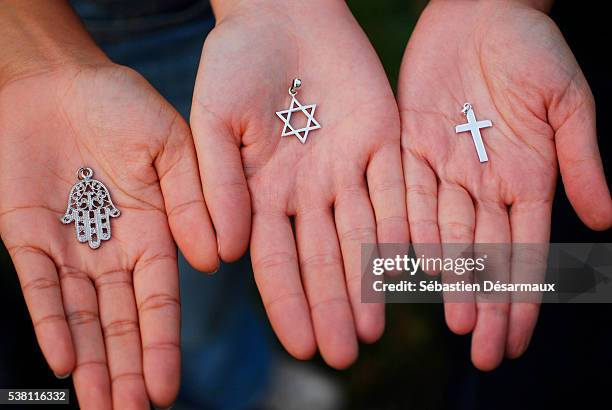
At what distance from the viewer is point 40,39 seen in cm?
336

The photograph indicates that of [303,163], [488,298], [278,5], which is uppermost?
[278,5]

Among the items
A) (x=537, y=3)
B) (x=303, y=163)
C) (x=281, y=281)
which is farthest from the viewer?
(x=537, y=3)

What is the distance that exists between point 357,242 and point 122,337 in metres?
1.13

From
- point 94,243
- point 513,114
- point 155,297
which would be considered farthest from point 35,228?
point 513,114

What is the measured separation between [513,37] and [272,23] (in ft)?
4.18

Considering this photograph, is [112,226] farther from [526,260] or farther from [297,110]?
[526,260]

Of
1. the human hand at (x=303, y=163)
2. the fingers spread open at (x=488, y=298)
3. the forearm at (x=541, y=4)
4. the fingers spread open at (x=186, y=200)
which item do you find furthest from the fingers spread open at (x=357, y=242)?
the forearm at (x=541, y=4)

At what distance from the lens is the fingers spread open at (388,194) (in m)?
2.93

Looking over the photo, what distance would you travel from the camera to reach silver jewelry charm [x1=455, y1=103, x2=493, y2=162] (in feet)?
10.3

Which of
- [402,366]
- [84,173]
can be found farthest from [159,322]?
[402,366]

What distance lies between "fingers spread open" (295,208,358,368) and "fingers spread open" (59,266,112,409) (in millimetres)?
921

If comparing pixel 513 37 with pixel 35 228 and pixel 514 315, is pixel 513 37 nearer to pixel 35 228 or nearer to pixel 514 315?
pixel 514 315

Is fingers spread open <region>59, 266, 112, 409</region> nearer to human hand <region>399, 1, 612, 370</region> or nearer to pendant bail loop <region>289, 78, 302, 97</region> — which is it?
pendant bail loop <region>289, 78, 302, 97</region>

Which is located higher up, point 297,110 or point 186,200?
point 297,110
